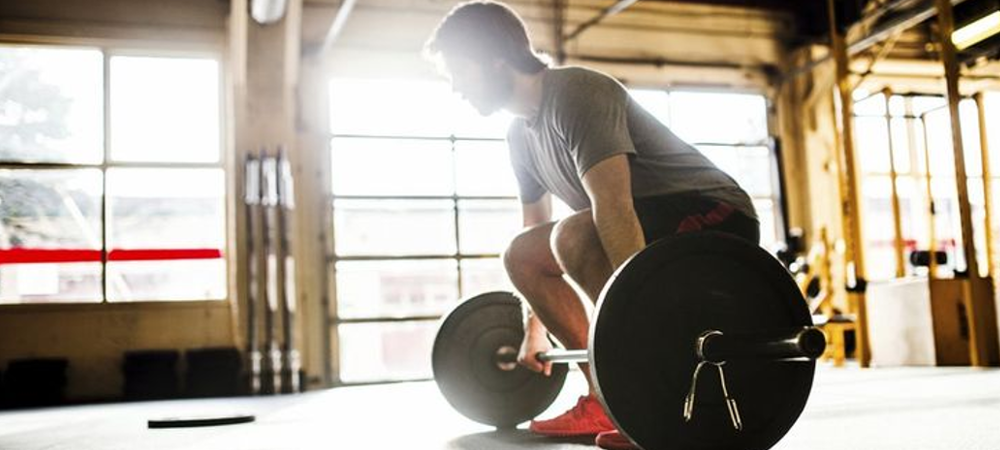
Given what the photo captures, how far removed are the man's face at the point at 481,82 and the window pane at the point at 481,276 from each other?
509cm

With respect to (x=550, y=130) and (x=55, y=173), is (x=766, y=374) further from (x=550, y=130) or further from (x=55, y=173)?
(x=55, y=173)

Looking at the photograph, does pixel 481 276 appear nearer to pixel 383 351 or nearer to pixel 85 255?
pixel 383 351

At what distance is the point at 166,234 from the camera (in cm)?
666

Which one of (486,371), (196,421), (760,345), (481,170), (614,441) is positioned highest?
(481,170)

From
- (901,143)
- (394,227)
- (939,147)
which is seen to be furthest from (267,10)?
(939,147)

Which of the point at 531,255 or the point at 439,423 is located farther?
the point at 439,423

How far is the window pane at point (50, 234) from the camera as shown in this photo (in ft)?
20.9

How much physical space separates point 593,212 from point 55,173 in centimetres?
558

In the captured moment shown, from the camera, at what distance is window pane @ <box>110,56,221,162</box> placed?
6.69 m

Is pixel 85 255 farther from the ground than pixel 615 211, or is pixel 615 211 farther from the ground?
pixel 85 255

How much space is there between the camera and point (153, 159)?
6.70 m

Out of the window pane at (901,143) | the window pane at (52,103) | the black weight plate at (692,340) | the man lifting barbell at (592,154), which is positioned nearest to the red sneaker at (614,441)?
the man lifting barbell at (592,154)

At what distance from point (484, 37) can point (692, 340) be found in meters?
0.79

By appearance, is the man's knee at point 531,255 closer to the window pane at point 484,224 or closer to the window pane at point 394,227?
the window pane at point 394,227
